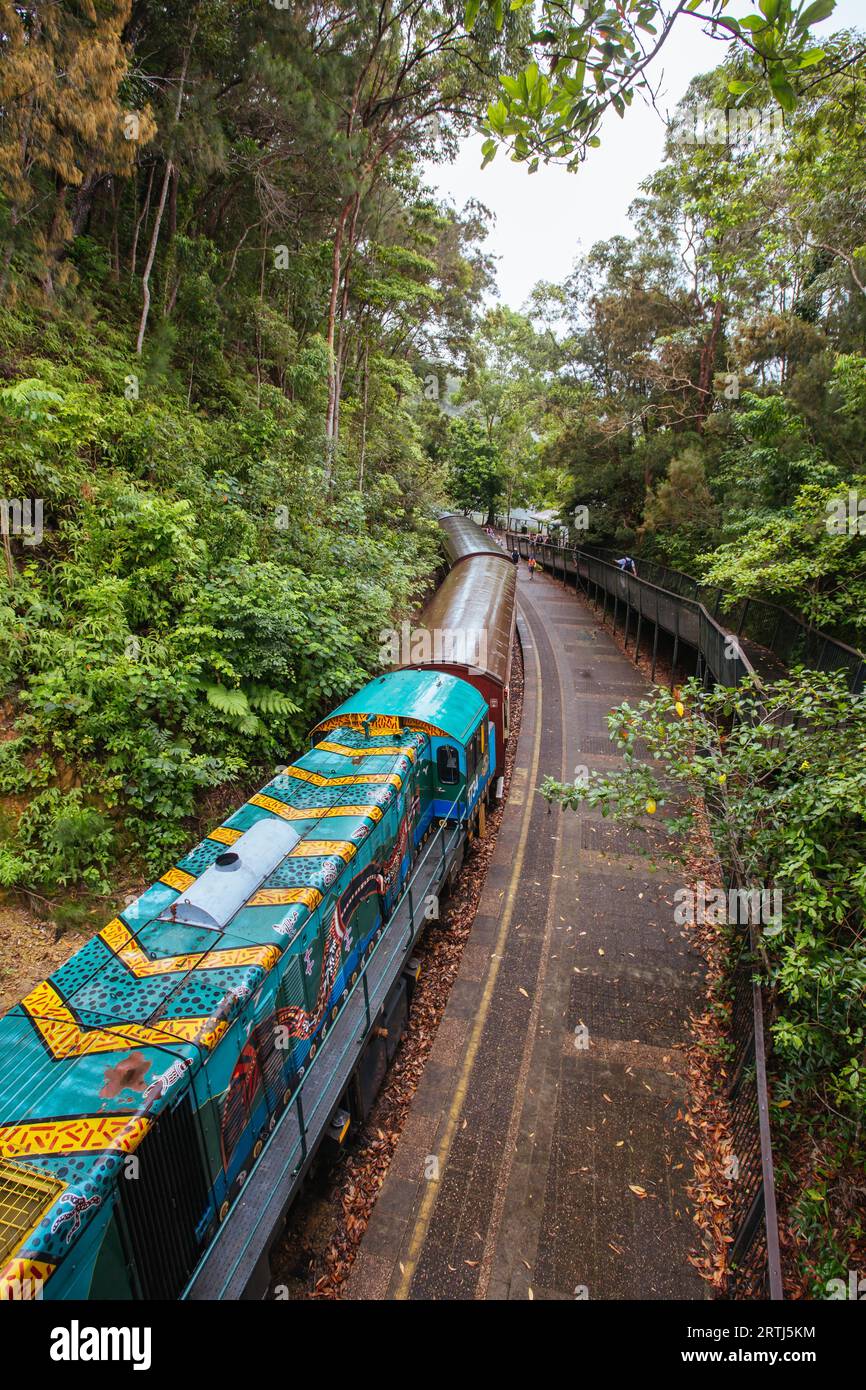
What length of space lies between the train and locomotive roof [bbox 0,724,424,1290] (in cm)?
1

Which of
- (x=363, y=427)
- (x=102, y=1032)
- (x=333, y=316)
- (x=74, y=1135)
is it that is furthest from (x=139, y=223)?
(x=74, y=1135)

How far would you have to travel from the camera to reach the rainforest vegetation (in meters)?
6.34

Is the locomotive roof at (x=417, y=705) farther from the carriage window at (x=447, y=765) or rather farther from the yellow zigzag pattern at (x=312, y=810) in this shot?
the yellow zigzag pattern at (x=312, y=810)

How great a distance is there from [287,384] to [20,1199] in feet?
70.1

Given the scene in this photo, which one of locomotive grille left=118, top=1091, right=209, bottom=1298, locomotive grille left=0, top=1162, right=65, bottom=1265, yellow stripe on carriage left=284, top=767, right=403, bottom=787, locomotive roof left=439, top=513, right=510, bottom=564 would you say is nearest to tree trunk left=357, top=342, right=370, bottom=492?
locomotive roof left=439, top=513, right=510, bottom=564

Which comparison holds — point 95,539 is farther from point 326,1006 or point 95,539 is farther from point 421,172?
point 421,172

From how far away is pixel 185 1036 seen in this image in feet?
14.9

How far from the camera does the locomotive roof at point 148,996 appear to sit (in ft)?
12.5

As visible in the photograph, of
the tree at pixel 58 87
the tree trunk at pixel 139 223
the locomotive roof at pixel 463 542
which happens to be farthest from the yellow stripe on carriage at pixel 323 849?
the locomotive roof at pixel 463 542

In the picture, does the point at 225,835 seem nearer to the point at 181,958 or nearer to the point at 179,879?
the point at 179,879

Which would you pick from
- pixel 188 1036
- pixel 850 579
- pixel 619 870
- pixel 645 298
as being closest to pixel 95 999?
pixel 188 1036

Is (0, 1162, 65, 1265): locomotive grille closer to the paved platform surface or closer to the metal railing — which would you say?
the paved platform surface

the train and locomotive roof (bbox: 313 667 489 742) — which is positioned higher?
locomotive roof (bbox: 313 667 489 742)

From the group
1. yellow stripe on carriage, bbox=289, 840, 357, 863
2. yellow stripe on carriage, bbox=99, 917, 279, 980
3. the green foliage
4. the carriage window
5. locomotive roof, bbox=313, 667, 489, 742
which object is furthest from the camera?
the carriage window
